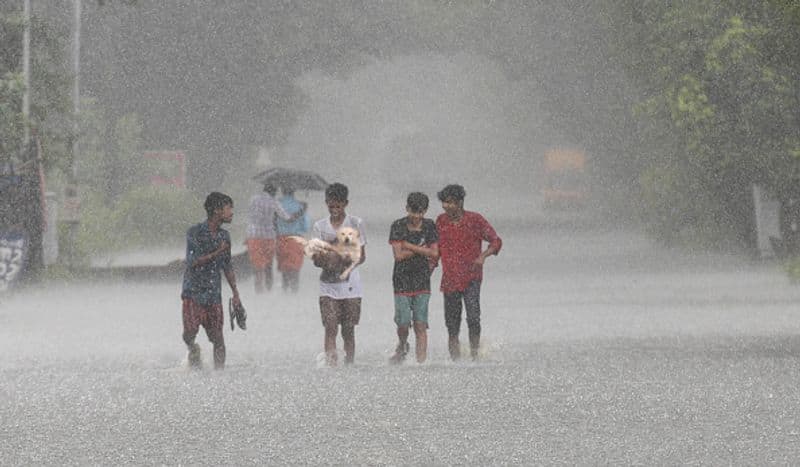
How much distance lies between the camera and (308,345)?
18.1 meters

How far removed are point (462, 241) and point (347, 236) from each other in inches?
39.8

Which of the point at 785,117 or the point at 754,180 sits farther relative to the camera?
the point at 754,180

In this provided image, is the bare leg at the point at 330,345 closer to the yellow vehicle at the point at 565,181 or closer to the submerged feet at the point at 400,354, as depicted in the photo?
the submerged feet at the point at 400,354

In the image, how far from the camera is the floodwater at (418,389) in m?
10.3

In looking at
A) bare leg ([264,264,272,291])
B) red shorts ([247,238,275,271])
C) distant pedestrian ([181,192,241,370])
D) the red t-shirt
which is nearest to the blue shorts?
the red t-shirt

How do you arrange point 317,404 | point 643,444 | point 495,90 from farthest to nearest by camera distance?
point 495,90
point 317,404
point 643,444

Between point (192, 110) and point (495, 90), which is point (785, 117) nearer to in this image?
point (192, 110)

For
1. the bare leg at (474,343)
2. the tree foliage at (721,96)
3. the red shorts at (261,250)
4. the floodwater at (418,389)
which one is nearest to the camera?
the floodwater at (418,389)

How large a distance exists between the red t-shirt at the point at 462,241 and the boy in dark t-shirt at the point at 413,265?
21 cm

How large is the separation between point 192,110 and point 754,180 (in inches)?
714

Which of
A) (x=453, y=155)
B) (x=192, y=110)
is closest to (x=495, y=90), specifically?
(x=453, y=155)

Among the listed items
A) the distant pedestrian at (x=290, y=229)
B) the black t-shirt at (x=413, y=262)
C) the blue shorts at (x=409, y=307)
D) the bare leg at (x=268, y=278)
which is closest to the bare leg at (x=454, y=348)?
the blue shorts at (x=409, y=307)

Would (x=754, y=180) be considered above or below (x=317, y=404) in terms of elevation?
above

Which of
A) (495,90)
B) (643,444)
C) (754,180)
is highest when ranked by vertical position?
(495,90)
